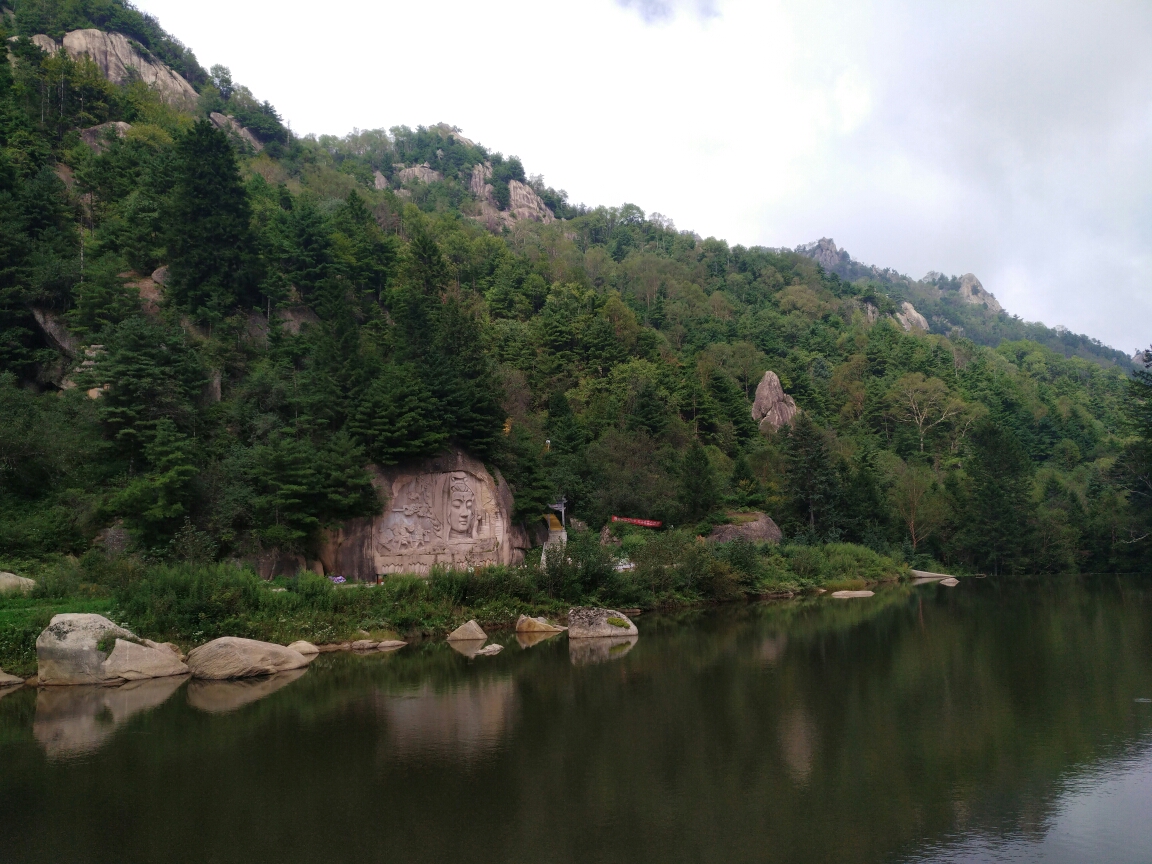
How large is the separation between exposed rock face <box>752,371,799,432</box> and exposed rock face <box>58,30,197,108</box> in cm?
5954

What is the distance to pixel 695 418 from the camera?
5631 cm

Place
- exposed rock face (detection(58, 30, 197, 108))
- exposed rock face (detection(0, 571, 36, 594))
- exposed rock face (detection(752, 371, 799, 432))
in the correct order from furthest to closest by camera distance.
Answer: exposed rock face (detection(58, 30, 197, 108)) → exposed rock face (detection(752, 371, 799, 432)) → exposed rock face (detection(0, 571, 36, 594))

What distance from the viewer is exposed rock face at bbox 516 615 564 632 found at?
1019 inches

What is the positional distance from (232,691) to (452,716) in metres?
6.26

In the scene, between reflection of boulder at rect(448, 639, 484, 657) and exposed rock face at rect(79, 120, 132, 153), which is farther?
exposed rock face at rect(79, 120, 132, 153)

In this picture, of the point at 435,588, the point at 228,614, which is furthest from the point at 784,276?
the point at 228,614

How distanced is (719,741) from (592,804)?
133 inches

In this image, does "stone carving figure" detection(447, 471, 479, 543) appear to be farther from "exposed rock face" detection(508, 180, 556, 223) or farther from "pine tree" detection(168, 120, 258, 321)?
"exposed rock face" detection(508, 180, 556, 223)

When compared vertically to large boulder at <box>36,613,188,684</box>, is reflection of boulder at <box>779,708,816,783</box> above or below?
below

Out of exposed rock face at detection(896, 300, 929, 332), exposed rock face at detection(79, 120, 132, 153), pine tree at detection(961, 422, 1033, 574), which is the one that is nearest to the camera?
pine tree at detection(961, 422, 1033, 574)

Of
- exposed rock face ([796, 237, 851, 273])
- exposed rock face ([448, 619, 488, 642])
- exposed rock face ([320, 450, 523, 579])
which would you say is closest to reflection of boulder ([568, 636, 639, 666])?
exposed rock face ([448, 619, 488, 642])

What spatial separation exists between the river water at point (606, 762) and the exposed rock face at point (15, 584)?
4692 millimetres

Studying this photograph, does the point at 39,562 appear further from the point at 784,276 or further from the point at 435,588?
the point at 784,276

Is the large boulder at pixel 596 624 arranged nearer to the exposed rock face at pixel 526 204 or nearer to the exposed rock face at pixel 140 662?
the exposed rock face at pixel 140 662
